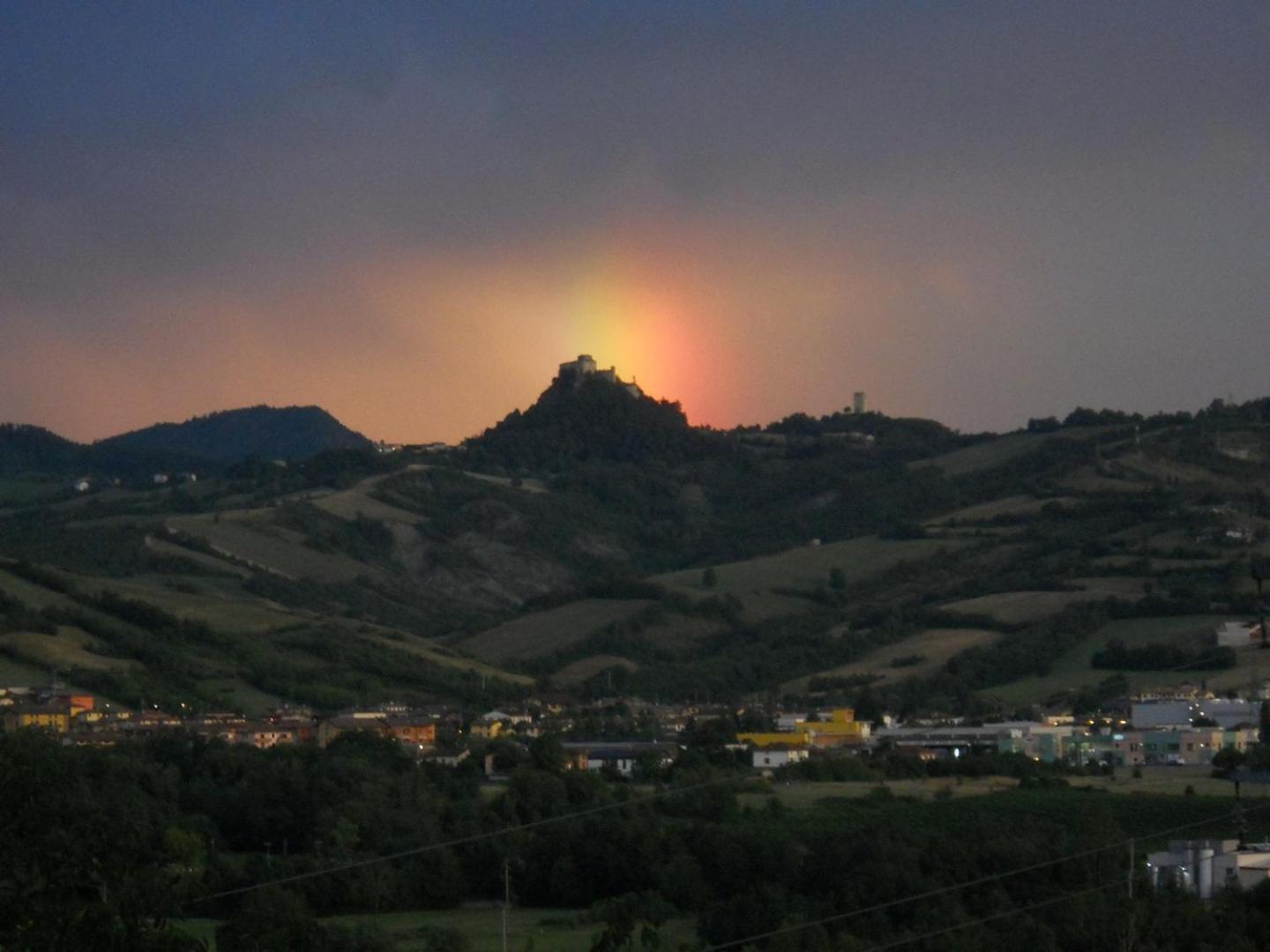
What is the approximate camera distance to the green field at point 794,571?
365 feet

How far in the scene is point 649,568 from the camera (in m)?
143

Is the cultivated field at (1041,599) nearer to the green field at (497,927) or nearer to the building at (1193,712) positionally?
the building at (1193,712)

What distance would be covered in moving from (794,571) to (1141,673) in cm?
4049

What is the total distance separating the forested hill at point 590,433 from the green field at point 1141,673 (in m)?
76.9

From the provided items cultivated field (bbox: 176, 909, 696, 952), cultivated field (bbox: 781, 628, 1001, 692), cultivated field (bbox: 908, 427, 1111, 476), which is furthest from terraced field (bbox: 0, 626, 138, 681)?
cultivated field (bbox: 908, 427, 1111, 476)

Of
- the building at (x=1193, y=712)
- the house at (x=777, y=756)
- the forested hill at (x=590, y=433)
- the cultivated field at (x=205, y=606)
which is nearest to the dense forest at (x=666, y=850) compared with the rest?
the house at (x=777, y=756)

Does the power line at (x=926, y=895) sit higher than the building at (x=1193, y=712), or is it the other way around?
the building at (x=1193, y=712)

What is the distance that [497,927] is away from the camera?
38.1m

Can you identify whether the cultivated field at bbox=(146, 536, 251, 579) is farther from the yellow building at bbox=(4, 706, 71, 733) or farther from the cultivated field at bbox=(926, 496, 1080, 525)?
the yellow building at bbox=(4, 706, 71, 733)

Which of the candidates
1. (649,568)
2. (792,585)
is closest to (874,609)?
(792,585)

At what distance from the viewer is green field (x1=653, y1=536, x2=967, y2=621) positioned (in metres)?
111

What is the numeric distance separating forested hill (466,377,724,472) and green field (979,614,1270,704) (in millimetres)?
76911

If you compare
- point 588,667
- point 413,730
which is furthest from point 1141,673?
point 413,730

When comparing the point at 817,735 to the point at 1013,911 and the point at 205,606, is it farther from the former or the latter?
the point at 205,606
